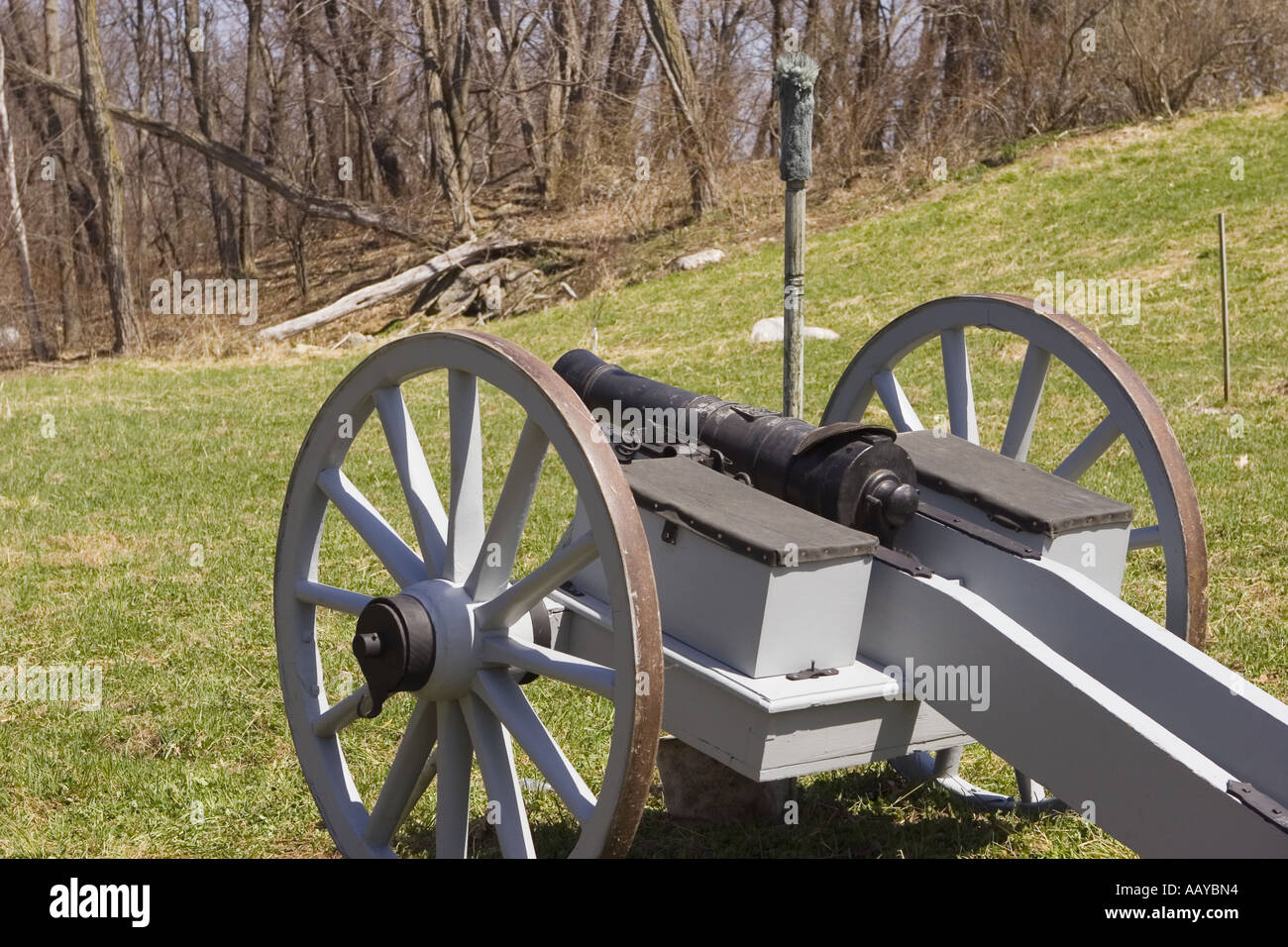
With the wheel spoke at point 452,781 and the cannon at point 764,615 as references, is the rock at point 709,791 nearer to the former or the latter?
the cannon at point 764,615

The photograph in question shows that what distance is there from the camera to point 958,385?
3.96m

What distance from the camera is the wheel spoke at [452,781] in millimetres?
3023

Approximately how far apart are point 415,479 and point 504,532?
419 mm

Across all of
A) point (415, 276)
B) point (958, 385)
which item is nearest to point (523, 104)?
point (415, 276)

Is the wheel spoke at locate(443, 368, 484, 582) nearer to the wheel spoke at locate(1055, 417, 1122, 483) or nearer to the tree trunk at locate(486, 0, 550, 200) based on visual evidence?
the wheel spoke at locate(1055, 417, 1122, 483)

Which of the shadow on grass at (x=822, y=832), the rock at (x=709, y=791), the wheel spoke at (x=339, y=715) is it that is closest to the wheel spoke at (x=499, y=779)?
the wheel spoke at (x=339, y=715)

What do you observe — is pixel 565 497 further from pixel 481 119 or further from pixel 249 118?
pixel 249 118

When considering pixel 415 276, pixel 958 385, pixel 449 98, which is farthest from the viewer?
pixel 449 98

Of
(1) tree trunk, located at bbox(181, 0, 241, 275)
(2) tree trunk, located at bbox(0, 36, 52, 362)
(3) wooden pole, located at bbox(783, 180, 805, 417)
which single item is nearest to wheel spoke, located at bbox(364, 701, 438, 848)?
(3) wooden pole, located at bbox(783, 180, 805, 417)

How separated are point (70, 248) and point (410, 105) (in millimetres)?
7498

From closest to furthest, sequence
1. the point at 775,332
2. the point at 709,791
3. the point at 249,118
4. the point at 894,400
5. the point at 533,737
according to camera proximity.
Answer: the point at 533,737 → the point at 709,791 → the point at 894,400 → the point at 775,332 → the point at 249,118

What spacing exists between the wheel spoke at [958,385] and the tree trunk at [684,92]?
1705 centimetres

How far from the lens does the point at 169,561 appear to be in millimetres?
6887

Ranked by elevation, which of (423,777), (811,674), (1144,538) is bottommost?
(423,777)
